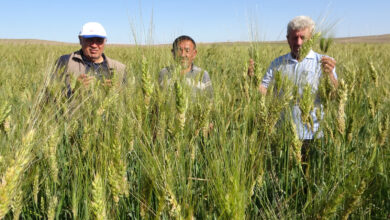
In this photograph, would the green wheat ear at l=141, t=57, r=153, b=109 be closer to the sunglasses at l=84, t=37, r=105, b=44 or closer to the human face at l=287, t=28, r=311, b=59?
the human face at l=287, t=28, r=311, b=59

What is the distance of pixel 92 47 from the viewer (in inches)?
117

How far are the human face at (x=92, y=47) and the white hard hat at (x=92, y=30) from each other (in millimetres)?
55

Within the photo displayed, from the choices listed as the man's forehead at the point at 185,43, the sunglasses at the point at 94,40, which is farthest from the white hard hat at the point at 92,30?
the man's forehead at the point at 185,43

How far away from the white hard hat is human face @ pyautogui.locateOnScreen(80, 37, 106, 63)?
0.06 metres

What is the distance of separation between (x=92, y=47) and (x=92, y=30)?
0.53 ft

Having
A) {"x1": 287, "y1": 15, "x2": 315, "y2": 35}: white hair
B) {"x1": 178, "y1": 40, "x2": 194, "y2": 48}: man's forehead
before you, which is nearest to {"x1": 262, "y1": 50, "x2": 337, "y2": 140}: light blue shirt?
{"x1": 287, "y1": 15, "x2": 315, "y2": 35}: white hair

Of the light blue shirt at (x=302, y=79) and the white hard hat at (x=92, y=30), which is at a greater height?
the white hard hat at (x=92, y=30)

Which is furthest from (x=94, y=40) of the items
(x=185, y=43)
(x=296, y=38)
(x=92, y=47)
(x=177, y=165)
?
(x=177, y=165)

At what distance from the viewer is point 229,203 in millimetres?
711

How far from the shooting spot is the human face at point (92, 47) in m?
2.95

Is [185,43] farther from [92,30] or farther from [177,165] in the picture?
[177,165]

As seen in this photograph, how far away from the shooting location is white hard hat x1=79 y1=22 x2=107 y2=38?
9.51ft

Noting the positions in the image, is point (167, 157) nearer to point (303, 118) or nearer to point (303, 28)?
point (303, 118)

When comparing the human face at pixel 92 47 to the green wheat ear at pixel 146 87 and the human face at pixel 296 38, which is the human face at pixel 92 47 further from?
the green wheat ear at pixel 146 87
